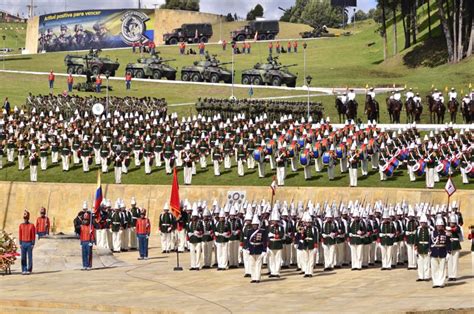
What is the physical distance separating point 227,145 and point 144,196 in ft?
13.6

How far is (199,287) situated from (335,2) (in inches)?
5058

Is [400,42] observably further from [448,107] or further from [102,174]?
[102,174]

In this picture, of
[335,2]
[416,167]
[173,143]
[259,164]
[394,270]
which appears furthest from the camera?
[335,2]

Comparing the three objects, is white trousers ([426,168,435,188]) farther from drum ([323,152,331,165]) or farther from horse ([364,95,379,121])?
horse ([364,95,379,121])

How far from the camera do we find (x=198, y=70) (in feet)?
299

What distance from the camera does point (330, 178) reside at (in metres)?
49.0

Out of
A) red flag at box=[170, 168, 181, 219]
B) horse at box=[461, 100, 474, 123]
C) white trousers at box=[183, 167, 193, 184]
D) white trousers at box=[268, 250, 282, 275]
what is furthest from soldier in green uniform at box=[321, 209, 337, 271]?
horse at box=[461, 100, 474, 123]

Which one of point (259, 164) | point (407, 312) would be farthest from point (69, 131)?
point (407, 312)

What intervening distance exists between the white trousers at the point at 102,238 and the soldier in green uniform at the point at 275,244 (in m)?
9.37

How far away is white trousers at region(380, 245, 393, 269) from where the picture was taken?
35031mm

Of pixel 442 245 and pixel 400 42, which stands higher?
pixel 400 42

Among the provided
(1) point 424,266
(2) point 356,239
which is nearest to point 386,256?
(2) point 356,239

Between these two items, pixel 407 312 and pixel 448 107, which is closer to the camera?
pixel 407 312

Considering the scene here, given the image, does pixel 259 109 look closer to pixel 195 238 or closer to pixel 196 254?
pixel 196 254
